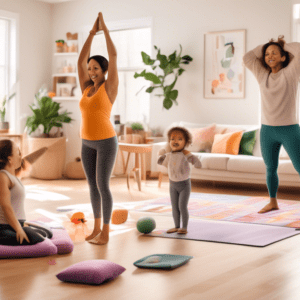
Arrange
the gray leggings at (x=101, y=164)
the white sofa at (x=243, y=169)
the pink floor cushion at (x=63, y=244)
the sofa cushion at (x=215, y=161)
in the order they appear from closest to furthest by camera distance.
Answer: the pink floor cushion at (x=63, y=244), the gray leggings at (x=101, y=164), the white sofa at (x=243, y=169), the sofa cushion at (x=215, y=161)

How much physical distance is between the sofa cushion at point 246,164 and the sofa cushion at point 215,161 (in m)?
0.06

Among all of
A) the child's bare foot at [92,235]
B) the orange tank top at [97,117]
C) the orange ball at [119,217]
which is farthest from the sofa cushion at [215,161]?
the orange tank top at [97,117]

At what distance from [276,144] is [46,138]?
4.07m

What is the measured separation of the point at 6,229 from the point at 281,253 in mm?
1639

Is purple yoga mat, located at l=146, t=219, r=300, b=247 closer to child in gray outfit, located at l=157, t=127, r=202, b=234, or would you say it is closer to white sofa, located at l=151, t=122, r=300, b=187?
child in gray outfit, located at l=157, t=127, r=202, b=234

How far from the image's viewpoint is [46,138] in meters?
7.37

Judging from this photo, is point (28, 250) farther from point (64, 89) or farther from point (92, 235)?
point (64, 89)

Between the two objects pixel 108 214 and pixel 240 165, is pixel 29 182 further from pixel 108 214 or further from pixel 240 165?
pixel 108 214

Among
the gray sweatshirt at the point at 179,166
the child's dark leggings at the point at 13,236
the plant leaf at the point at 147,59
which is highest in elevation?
the plant leaf at the point at 147,59

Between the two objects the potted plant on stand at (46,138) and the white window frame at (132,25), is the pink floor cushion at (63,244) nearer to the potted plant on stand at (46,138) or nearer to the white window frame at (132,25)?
the potted plant on stand at (46,138)

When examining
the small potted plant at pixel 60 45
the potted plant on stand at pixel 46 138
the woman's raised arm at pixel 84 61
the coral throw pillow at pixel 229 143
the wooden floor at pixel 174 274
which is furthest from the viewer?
the small potted plant at pixel 60 45

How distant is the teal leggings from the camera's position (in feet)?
13.2

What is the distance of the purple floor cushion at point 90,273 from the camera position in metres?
2.41

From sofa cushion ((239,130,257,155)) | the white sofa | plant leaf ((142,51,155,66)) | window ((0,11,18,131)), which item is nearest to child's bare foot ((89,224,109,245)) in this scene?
the white sofa
